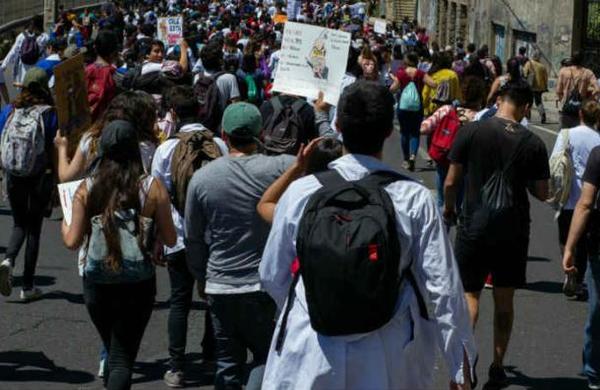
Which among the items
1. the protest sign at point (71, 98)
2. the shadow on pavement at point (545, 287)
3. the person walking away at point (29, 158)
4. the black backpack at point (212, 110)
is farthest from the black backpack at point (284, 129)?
the black backpack at point (212, 110)

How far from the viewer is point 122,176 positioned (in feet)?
19.9

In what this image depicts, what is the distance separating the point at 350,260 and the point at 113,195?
2233mm

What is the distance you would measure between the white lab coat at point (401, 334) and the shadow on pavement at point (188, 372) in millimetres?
3515

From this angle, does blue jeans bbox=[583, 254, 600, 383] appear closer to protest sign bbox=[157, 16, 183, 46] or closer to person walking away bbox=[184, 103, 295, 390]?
person walking away bbox=[184, 103, 295, 390]

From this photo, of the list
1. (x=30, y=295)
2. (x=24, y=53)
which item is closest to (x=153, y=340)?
(x=30, y=295)

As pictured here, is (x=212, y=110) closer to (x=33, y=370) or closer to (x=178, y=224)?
(x=33, y=370)

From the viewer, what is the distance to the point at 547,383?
26.0 ft

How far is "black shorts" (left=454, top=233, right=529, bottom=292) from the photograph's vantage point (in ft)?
24.1

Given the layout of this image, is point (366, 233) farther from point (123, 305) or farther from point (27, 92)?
point (27, 92)

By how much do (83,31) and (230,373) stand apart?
2970 cm

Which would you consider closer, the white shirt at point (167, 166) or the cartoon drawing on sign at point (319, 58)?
the white shirt at point (167, 166)

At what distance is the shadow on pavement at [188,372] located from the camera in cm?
783

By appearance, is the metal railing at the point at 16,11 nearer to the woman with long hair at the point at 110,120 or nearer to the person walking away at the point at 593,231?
the woman with long hair at the point at 110,120

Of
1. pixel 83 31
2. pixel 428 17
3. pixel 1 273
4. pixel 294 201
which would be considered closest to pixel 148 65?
pixel 1 273
